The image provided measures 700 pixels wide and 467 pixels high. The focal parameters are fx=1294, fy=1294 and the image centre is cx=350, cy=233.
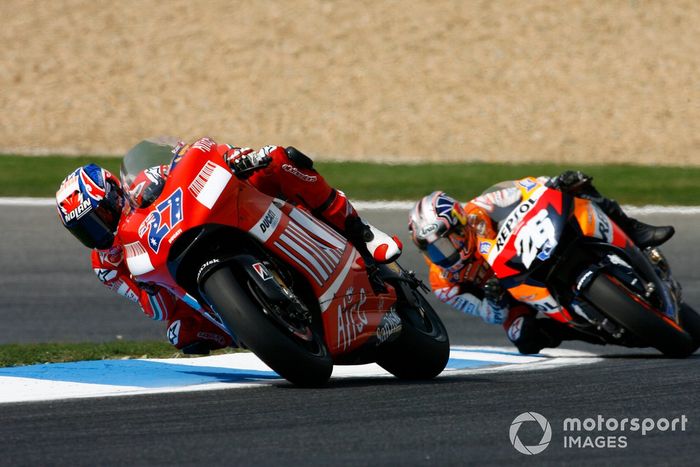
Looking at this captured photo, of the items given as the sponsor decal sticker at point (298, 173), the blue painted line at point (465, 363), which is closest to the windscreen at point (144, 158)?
the sponsor decal sticker at point (298, 173)

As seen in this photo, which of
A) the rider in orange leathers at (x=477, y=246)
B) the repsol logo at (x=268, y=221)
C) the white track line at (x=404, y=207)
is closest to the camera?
the repsol logo at (x=268, y=221)

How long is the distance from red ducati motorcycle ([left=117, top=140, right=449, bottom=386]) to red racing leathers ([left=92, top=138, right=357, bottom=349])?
15cm

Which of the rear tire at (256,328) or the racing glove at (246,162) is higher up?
the racing glove at (246,162)

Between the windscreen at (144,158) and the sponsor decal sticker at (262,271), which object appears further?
the windscreen at (144,158)

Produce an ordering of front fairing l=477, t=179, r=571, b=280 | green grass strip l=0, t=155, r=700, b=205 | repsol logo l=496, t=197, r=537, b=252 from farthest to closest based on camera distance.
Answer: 1. green grass strip l=0, t=155, r=700, b=205
2. repsol logo l=496, t=197, r=537, b=252
3. front fairing l=477, t=179, r=571, b=280

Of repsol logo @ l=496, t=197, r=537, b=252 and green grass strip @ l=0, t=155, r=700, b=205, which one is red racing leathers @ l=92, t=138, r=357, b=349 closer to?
repsol logo @ l=496, t=197, r=537, b=252

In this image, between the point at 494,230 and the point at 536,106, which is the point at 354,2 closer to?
the point at 536,106

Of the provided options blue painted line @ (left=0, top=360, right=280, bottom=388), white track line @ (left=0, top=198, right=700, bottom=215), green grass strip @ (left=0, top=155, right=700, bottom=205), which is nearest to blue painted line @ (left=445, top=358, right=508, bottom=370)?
blue painted line @ (left=0, top=360, right=280, bottom=388)

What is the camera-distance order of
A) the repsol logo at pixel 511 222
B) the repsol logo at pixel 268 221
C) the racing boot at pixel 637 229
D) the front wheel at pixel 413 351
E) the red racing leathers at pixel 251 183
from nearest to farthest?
1. the repsol logo at pixel 268 221
2. the red racing leathers at pixel 251 183
3. the front wheel at pixel 413 351
4. the repsol logo at pixel 511 222
5. the racing boot at pixel 637 229

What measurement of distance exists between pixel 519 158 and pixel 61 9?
753 cm

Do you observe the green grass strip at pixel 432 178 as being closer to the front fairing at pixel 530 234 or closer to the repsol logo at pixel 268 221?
the front fairing at pixel 530 234

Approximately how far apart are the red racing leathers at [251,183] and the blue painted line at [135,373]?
0.69 ft

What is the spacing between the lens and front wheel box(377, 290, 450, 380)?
6184 mm

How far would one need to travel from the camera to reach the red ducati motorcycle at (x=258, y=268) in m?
5.14
